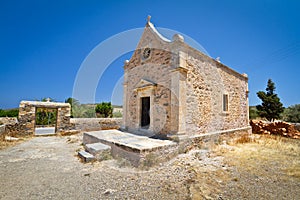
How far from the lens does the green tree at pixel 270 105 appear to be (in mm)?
21688

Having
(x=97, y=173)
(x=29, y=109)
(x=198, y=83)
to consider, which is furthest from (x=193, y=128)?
(x=29, y=109)

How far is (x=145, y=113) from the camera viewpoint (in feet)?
26.7

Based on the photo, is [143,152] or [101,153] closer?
[143,152]

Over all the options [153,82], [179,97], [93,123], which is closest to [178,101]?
[179,97]

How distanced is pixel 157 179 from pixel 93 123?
10.5 m

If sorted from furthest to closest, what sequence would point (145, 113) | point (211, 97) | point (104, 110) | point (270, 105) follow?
point (270, 105), point (104, 110), point (145, 113), point (211, 97)

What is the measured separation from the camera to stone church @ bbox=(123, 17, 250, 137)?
626 cm

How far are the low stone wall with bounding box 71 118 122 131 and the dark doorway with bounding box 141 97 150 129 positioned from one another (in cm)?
616

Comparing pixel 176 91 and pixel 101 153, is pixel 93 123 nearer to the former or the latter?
pixel 101 153

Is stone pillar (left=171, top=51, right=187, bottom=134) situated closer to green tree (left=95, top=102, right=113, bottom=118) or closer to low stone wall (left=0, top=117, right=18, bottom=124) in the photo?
low stone wall (left=0, top=117, right=18, bottom=124)

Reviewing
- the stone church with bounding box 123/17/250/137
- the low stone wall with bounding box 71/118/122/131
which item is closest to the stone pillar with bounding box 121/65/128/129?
the stone church with bounding box 123/17/250/137

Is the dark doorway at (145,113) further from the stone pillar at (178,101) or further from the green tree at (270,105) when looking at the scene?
the green tree at (270,105)

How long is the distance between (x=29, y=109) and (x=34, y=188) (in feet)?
29.8

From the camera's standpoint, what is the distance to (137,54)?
29.3 feet
